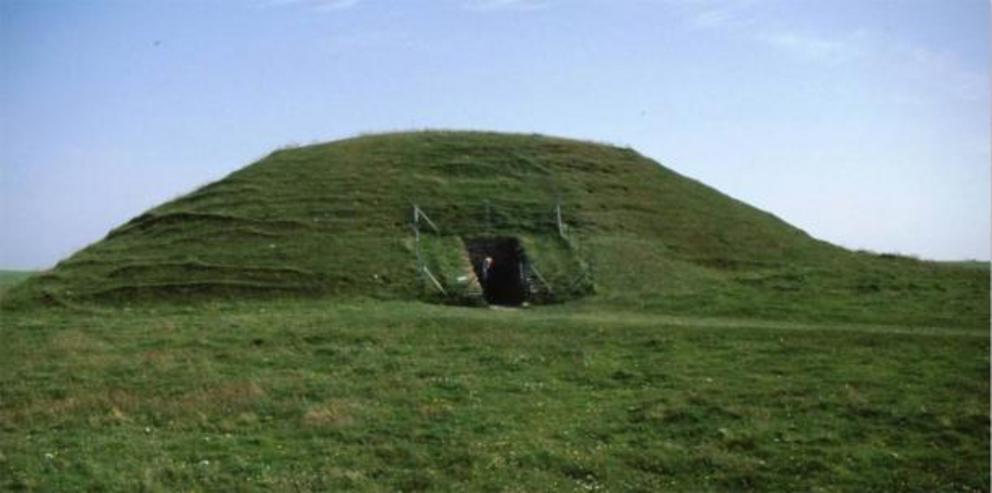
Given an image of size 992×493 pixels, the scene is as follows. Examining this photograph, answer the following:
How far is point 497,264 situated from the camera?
39031mm

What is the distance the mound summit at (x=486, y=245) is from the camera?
3334cm

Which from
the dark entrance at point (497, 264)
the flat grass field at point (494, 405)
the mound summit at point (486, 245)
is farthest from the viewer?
the dark entrance at point (497, 264)

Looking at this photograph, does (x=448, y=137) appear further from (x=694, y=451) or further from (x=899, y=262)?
(x=694, y=451)

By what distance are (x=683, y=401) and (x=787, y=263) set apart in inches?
846

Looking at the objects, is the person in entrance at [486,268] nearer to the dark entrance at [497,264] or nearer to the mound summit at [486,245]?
the dark entrance at [497,264]

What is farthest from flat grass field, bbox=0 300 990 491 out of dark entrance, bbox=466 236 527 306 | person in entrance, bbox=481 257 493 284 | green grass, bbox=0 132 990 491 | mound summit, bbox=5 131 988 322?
person in entrance, bbox=481 257 493 284

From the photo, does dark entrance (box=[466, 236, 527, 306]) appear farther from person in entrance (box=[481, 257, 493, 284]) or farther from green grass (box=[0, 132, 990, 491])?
green grass (box=[0, 132, 990, 491])

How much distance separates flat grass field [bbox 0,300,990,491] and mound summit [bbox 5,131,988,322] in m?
5.13

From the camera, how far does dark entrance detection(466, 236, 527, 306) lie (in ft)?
123

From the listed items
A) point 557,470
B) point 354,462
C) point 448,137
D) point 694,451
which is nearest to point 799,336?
point 694,451

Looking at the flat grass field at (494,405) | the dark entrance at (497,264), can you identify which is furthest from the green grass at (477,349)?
the dark entrance at (497,264)

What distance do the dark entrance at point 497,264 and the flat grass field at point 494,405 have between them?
28.9 ft

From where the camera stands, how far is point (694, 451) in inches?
663

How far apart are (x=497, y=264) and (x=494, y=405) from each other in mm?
19581
